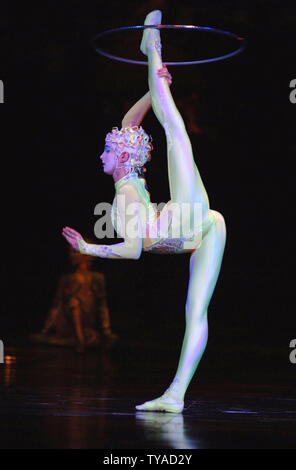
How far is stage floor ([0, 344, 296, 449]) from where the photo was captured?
10.8ft

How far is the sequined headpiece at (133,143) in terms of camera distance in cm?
450

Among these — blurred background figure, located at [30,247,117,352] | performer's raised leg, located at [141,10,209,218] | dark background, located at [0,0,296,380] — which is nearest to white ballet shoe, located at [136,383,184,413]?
performer's raised leg, located at [141,10,209,218]

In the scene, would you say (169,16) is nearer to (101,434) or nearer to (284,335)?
(284,335)

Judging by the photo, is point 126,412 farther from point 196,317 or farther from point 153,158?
point 153,158

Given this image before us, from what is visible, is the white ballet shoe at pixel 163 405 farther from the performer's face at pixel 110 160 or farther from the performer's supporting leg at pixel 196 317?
the performer's face at pixel 110 160

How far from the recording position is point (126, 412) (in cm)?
418

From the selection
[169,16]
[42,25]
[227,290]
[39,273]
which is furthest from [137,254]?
[39,273]

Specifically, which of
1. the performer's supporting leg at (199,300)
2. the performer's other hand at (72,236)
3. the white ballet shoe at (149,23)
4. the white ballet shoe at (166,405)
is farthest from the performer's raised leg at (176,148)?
the white ballet shoe at (166,405)

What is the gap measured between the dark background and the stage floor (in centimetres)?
378

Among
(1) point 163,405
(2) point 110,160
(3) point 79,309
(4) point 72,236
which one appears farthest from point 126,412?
(3) point 79,309

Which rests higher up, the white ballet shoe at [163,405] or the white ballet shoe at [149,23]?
the white ballet shoe at [149,23]

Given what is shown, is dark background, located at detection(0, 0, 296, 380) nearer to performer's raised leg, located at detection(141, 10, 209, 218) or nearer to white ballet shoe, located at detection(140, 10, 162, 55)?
white ballet shoe, located at detection(140, 10, 162, 55)

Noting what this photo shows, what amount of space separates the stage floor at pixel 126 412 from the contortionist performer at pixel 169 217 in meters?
0.37

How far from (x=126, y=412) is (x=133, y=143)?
1458mm
